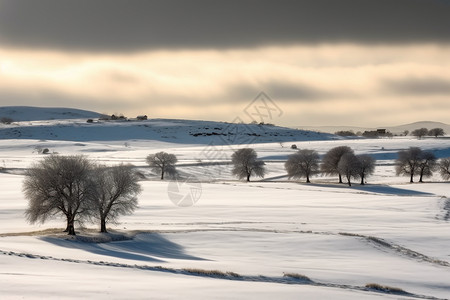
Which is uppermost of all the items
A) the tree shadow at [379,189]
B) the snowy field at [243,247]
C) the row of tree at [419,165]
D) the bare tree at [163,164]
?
the row of tree at [419,165]

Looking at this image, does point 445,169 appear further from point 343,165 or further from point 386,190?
point 386,190

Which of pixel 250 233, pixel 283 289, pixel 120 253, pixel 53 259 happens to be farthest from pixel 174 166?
pixel 283 289

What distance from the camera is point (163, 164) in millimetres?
101188

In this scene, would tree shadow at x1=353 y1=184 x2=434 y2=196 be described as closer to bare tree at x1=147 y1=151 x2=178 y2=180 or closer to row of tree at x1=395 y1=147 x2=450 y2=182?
row of tree at x1=395 y1=147 x2=450 y2=182

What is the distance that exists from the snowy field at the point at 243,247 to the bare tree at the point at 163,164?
14862 millimetres

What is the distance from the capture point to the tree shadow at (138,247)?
1432 inches

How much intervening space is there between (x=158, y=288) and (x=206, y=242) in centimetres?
1990

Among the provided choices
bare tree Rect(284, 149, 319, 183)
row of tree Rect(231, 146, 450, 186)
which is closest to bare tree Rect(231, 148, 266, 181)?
row of tree Rect(231, 146, 450, 186)

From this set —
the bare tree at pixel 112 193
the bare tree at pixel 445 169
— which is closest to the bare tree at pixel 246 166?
the bare tree at pixel 445 169

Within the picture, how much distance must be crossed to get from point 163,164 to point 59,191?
56626mm

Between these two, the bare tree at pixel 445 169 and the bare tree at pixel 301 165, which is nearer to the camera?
the bare tree at pixel 445 169

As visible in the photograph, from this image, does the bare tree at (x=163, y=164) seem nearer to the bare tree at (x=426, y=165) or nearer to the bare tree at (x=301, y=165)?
the bare tree at (x=301, y=165)

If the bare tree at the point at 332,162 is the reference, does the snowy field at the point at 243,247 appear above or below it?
below

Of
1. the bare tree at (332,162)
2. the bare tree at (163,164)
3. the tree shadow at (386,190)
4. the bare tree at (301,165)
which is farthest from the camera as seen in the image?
the bare tree at (332,162)
